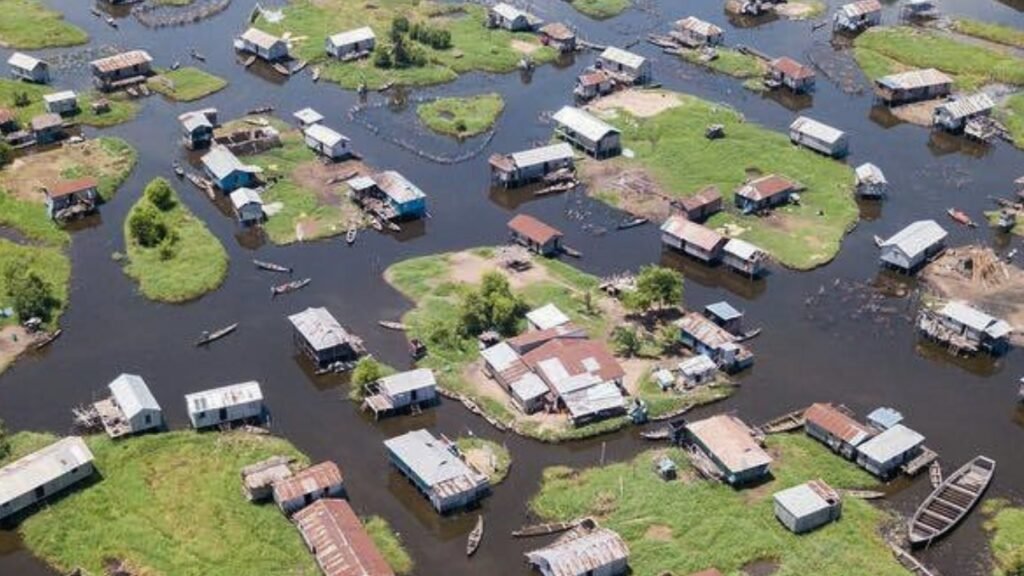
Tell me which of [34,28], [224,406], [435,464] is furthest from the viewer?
[34,28]

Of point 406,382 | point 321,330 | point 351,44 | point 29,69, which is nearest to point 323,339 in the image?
point 321,330

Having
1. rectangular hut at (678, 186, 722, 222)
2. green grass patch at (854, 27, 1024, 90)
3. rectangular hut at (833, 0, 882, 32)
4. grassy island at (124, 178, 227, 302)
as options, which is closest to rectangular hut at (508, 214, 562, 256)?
rectangular hut at (678, 186, 722, 222)

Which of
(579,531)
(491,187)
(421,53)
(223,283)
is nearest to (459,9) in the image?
(421,53)

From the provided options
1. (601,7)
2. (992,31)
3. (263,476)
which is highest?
(992,31)

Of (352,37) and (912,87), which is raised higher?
(912,87)

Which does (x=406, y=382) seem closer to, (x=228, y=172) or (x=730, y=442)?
(x=730, y=442)

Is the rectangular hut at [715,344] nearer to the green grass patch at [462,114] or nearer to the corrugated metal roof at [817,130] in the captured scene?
the corrugated metal roof at [817,130]
